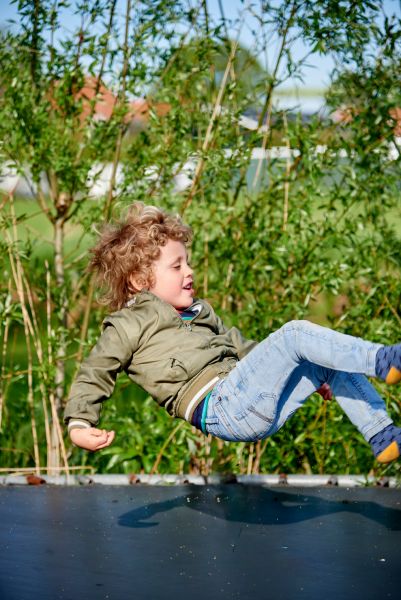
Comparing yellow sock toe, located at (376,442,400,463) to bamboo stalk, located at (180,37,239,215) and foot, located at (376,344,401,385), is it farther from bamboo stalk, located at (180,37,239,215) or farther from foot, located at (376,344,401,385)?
bamboo stalk, located at (180,37,239,215)

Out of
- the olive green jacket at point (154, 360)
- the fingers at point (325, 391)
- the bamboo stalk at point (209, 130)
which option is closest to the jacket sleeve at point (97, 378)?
the olive green jacket at point (154, 360)

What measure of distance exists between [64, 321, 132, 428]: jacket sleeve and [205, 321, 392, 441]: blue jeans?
236mm

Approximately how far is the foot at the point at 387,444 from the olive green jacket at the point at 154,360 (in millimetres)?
413

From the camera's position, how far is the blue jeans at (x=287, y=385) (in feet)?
6.26

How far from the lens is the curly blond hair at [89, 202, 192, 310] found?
7.61 feet

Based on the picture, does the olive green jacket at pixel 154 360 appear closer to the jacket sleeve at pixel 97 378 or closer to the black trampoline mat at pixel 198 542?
the jacket sleeve at pixel 97 378

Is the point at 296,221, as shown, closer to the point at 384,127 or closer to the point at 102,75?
the point at 384,127

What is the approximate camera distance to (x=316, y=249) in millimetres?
3541

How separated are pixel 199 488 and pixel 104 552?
35.5 inches

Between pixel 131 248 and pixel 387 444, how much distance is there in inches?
31.8

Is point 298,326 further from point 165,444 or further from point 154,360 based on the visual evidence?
point 165,444

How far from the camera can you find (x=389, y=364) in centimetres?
175

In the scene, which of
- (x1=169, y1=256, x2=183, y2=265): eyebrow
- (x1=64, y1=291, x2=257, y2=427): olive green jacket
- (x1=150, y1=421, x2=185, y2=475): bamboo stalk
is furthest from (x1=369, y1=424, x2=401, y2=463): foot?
(x1=150, y1=421, x2=185, y2=475): bamboo stalk

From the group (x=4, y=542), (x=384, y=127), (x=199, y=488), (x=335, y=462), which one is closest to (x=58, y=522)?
(x=4, y=542)
